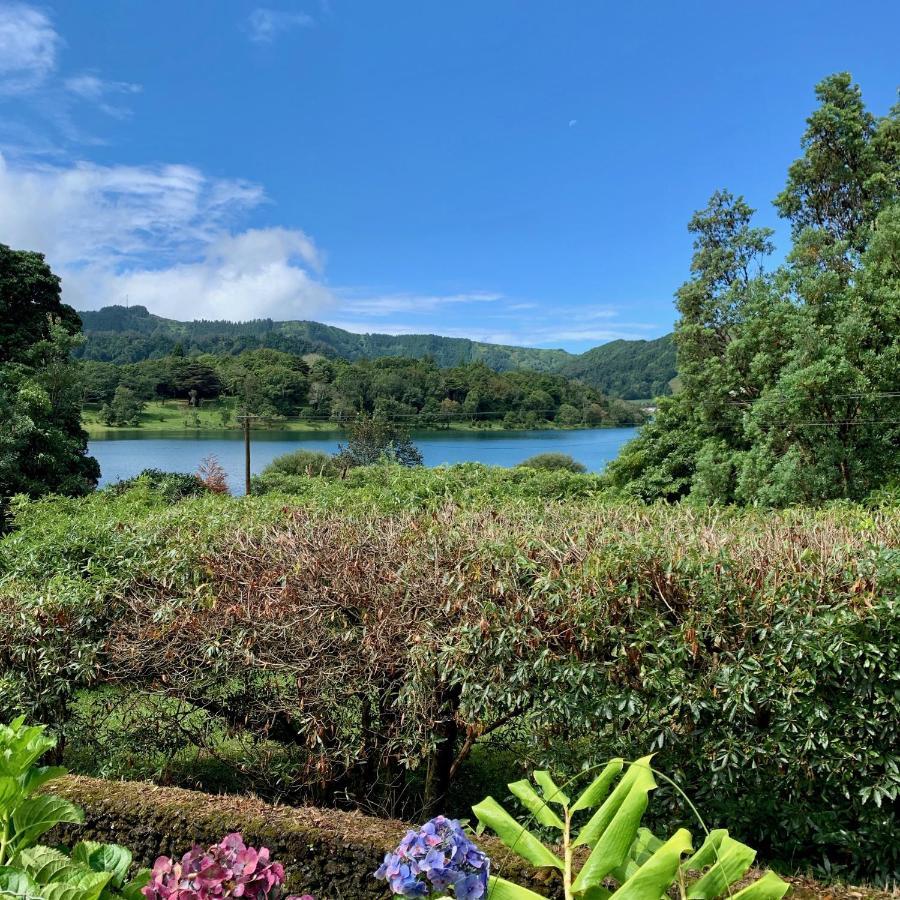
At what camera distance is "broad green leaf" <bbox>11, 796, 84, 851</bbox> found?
5.72 ft

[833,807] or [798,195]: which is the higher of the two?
[798,195]

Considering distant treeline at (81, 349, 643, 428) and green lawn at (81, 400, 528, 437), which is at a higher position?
distant treeline at (81, 349, 643, 428)

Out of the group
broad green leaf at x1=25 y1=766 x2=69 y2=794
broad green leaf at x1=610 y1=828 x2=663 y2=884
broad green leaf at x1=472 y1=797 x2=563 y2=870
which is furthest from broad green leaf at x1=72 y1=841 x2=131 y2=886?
broad green leaf at x1=610 y1=828 x2=663 y2=884

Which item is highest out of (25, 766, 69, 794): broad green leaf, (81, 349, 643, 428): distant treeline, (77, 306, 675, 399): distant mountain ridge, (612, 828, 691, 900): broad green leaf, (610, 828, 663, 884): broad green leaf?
(77, 306, 675, 399): distant mountain ridge

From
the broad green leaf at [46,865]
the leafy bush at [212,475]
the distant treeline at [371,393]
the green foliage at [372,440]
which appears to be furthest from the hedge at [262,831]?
the distant treeline at [371,393]

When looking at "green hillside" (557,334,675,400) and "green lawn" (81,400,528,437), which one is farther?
"green hillside" (557,334,675,400)

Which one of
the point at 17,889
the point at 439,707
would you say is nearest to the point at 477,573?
the point at 439,707

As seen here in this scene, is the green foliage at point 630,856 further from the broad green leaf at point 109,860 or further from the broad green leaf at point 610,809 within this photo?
the broad green leaf at point 109,860

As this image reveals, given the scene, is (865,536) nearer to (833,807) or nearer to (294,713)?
(833,807)

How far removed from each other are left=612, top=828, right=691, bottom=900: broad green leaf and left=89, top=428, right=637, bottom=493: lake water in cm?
2812

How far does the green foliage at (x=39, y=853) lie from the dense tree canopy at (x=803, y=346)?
1134 cm

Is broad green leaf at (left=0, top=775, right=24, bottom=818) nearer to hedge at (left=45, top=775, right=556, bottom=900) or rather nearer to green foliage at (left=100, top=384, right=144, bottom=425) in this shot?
hedge at (left=45, top=775, right=556, bottom=900)

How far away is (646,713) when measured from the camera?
2.49 m

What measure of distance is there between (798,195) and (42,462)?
20.3 metres
